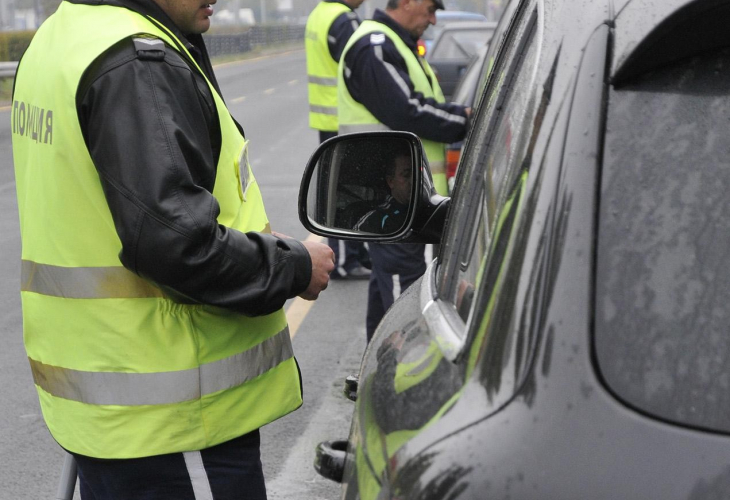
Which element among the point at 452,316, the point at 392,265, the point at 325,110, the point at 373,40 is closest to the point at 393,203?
the point at 452,316

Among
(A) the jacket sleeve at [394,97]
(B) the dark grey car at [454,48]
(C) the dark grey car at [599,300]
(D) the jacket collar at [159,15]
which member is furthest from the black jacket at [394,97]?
(B) the dark grey car at [454,48]

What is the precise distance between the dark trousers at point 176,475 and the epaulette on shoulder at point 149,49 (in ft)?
2.55

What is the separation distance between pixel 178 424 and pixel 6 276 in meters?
6.02

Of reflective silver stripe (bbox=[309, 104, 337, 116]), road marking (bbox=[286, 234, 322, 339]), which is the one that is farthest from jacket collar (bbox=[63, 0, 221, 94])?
reflective silver stripe (bbox=[309, 104, 337, 116])

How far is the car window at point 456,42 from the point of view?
1795 centimetres

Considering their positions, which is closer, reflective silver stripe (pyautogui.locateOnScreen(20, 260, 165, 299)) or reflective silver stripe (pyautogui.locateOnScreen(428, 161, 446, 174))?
reflective silver stripe (pyautogui.locateOnScreen(20, 260, 165, 299))

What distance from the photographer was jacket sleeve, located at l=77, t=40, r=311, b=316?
2121 mm

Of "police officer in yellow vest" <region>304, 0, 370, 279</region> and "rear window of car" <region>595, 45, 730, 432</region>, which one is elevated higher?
"rear window of car" <region>595, 45, 730, 432</region>

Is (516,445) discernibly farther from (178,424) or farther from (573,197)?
(178,424)

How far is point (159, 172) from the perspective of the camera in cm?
211

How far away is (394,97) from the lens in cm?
532

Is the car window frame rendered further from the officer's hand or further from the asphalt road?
the asphalt road

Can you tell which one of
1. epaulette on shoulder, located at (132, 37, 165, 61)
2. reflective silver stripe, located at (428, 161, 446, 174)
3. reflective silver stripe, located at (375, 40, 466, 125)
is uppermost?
epaulette on shoulder, located at (132, 37, 165, 61)

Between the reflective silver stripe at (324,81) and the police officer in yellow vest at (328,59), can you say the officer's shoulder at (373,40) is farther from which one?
the reflective silver stripe at (324,81)
